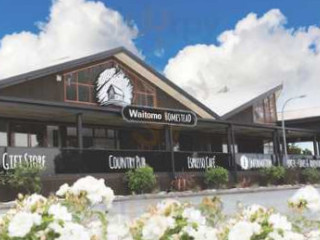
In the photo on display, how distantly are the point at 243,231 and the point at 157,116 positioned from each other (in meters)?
25.3

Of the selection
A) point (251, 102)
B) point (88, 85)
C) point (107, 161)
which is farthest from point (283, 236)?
point (251, 102)

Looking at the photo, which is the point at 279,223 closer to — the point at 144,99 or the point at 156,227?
the point at 156,227

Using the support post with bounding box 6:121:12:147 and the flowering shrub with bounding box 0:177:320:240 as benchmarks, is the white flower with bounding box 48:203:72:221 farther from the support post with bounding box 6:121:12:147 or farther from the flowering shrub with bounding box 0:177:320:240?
the support post with bounding box 6:121:12:147

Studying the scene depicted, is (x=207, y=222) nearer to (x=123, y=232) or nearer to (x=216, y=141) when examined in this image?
(x=123, y=232)

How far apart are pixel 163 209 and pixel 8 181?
18.3 m

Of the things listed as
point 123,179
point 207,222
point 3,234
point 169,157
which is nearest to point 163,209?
point 207,222

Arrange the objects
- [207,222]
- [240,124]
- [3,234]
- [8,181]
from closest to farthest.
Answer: [3,234]
[207,222]
[8,181]
[240,124]

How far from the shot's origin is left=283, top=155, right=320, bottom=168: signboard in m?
39.0

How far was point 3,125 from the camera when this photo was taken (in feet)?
88.9

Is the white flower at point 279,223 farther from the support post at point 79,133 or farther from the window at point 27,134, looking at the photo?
the window at point 27,134

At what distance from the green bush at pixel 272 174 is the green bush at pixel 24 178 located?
16535mm

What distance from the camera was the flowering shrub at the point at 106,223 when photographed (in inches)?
130

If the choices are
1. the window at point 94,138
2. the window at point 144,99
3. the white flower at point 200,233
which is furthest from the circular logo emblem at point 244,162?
the white flower at point 200,233

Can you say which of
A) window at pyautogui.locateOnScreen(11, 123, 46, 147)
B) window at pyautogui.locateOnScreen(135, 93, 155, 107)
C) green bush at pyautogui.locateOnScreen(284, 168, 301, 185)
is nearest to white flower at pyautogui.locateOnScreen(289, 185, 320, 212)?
window at pyautogui.locateOnScreen(11, 123, 46, 147)
